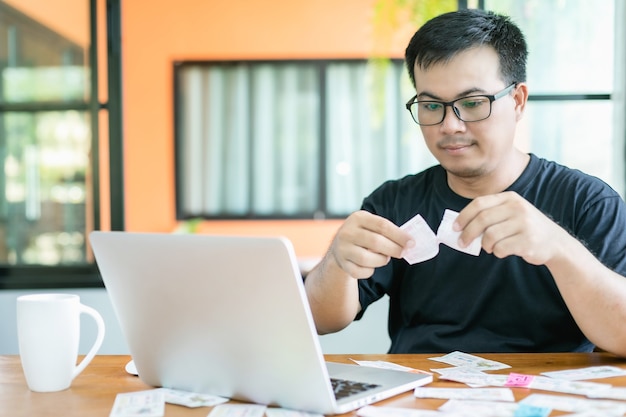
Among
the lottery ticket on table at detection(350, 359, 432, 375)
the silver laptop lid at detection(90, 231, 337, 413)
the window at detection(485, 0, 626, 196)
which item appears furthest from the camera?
the window at detection(485, 0, 626, 196)

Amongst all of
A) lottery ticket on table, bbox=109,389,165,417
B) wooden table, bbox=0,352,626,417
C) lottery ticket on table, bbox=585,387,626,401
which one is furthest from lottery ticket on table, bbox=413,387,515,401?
lottery ticket on table, bbox=109,389,165,417

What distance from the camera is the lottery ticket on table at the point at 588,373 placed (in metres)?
1.24

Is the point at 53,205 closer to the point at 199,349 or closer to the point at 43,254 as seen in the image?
the point at 43,254

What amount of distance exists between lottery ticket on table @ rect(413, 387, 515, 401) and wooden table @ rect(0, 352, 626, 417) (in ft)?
0.05

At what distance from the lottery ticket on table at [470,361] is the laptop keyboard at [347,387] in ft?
0.92

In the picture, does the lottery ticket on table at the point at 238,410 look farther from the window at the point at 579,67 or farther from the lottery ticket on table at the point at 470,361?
the window at the point at 579,67

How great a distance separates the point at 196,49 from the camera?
263 inches

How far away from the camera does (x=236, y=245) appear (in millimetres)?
991

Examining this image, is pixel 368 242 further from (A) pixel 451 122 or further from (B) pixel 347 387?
(A) pixel 451 122

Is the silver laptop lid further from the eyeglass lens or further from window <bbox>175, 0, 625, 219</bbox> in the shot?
window <bbox>175, 0, 625, 219</bbox>

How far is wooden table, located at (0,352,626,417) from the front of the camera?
1085 millimetres

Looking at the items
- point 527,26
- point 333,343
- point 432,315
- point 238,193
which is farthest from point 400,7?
point 432,315

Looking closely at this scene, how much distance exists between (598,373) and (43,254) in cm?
317

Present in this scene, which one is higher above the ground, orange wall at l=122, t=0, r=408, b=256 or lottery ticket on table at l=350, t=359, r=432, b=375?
orange wall at l=122, t=0, r=408, b=256
